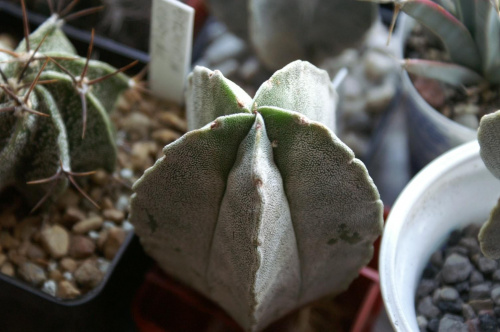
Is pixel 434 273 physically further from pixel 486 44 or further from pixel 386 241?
pixel 486 44

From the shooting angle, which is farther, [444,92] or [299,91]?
[444,92]

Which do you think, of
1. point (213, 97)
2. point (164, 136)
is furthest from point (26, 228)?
point (213, 97)

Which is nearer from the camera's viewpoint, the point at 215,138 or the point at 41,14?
the point at 215,138

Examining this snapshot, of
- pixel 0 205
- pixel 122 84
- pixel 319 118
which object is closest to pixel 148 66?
pixel 122 84

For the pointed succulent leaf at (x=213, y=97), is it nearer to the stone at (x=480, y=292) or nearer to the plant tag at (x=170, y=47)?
the plant tag at (x=170, y=47)

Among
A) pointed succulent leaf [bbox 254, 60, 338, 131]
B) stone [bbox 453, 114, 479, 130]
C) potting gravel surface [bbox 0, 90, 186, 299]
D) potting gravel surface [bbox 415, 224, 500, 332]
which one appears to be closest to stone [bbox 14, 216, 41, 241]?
potting gravel surface [bbox 0, 90, 186, 299]

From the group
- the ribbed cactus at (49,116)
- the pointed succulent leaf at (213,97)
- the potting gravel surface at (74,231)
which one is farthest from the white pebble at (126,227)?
the pointed succulent leaf at (213,97)

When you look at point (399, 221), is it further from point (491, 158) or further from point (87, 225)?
point (87, 225)
